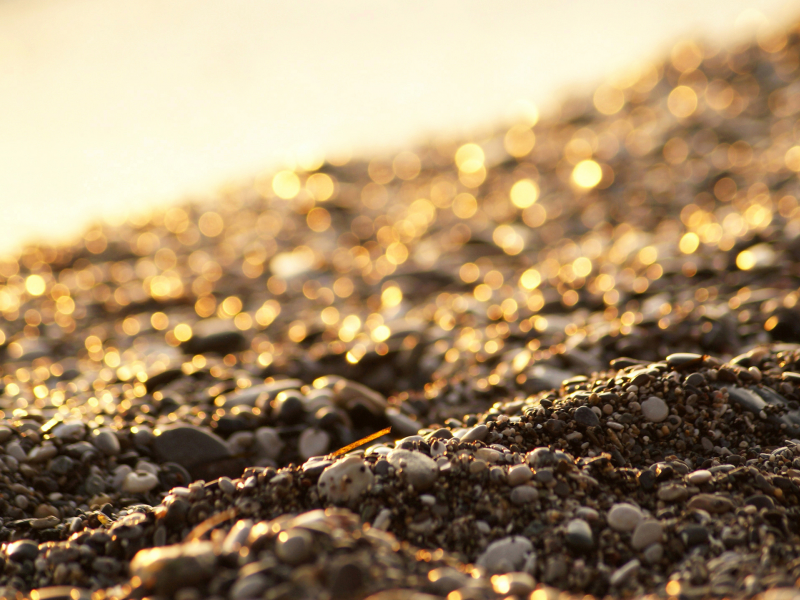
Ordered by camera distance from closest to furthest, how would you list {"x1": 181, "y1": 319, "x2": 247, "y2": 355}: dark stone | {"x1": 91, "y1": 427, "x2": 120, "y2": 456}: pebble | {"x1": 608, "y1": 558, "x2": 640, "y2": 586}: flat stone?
{"x1": 608, "y1": 558, "x2": 640, "y2": 586}: flat stone < {"x1": 91, "y1": 427, "x2": 120, "y2": 456}: pebble < {"x1": 181, "y1": 319, "x2": 247, "y2": 355}: dark stone

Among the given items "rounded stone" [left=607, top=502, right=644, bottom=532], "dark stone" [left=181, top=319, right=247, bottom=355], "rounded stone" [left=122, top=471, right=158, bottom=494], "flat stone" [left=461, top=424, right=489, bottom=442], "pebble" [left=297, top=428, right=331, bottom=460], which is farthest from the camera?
"dark stone" [left=181, top=319, right=247, bottom=355]

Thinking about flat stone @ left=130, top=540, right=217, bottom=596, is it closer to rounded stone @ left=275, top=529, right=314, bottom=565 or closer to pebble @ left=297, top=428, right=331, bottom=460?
rounded stone @ left=275, top=529, right=314, bottom=565

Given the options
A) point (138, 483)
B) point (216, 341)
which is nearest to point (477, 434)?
point (138, 483)

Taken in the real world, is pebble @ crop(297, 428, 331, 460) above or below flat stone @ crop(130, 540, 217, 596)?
above

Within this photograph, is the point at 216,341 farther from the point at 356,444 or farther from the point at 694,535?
the point at 694,535

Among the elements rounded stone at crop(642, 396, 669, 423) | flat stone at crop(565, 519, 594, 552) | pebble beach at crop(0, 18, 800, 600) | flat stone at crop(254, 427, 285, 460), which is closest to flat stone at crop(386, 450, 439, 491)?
pebble beach at crop(0, 18, 800, 600)

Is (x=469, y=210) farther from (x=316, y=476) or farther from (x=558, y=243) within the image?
(x=316, y=476)

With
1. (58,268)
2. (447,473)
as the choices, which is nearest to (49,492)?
(447,473)
